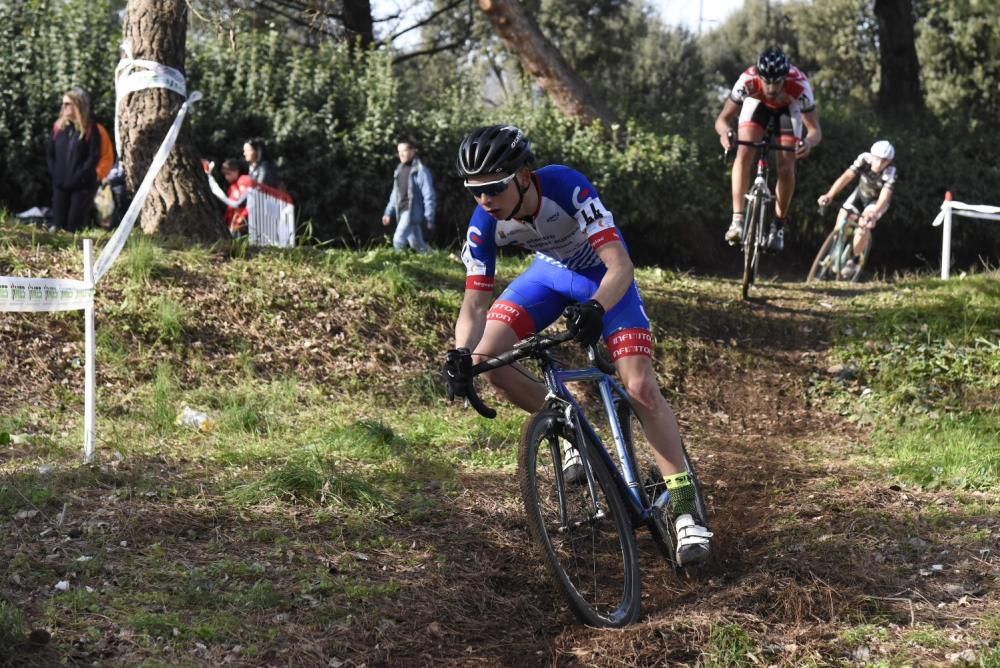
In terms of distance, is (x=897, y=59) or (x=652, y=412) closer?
(x=652, y=412)

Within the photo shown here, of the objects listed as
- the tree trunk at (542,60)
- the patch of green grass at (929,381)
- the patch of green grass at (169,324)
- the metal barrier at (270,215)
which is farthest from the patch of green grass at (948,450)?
the tree trunk at (542,60)

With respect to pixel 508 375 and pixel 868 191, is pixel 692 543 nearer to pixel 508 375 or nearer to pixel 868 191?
pixel 508 375

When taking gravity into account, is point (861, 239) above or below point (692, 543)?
above

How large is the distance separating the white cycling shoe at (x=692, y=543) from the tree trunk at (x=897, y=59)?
71.0 ft

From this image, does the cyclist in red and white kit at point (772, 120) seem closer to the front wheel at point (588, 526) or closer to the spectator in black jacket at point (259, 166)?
the front wheel at point (588, 526)

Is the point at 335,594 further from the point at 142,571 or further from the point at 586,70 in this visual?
the point at 586,70

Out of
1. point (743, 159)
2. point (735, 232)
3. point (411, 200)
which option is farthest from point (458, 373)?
point (411, 200)

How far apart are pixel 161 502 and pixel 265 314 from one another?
146 inches

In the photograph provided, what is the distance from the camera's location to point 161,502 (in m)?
6.07

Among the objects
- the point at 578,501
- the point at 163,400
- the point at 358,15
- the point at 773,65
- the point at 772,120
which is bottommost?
the point at 163,400

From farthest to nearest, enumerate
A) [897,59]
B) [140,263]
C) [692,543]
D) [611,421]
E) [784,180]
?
[897,59] < [784,180] < [140,263] < [611,421] < [692,543]

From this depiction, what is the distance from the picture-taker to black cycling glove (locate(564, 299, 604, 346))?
466cm

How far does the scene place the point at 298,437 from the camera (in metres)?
7.73

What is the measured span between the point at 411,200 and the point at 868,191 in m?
5.94
